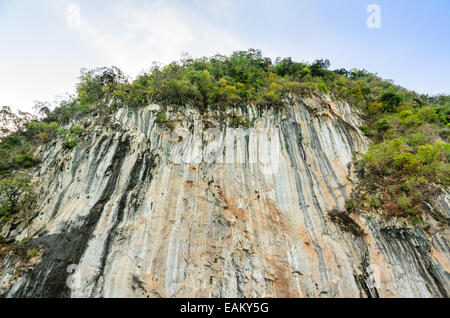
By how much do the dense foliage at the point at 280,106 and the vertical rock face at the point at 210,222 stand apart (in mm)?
1157

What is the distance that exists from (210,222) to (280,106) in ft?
34.0

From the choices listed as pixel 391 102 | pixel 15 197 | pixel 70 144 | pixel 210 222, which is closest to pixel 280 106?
pixel 210 222

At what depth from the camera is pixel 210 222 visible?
1080 centimetres

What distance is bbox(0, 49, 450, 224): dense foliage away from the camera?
1144 centimetres

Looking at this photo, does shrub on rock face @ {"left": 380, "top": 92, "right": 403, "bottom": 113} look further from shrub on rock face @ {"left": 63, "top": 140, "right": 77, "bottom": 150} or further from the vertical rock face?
shrub on rock face @ {"left": 63, "top": 140, "right": 77, "bottom": 150}

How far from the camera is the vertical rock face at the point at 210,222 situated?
8.93 meters

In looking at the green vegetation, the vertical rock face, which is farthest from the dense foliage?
the green vegetation

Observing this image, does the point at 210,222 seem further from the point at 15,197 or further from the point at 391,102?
the point at 391,102

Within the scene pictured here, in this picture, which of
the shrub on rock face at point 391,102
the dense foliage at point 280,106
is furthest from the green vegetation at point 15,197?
the shrub on rock face at point 391,102

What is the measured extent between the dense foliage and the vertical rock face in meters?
1.16
